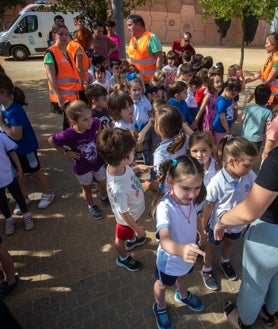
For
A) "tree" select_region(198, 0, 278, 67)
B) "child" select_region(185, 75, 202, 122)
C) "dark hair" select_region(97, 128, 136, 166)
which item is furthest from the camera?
"tree" select_region(198, 0, 278, 67)

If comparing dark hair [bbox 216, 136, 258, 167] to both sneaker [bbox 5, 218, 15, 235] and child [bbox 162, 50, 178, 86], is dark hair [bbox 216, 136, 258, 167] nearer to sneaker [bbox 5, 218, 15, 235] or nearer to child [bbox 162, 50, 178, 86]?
sneaker [bbox 5, 218, 15, 235]

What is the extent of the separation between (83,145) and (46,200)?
1219 mm

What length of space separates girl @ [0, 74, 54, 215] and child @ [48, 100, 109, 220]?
467mm

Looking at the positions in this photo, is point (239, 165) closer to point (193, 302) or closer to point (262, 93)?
point (193, 302)

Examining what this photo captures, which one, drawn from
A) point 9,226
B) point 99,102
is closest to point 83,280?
point 9,226

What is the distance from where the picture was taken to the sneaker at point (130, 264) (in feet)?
9.29

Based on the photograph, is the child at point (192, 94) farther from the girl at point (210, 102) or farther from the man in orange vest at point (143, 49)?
the man in orange vest at point (143, 49)

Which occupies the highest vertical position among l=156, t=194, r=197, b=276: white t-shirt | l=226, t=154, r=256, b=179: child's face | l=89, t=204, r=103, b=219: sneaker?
l=226, t=154, r=256, b=179: child's face

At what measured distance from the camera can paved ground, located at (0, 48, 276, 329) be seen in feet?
7.83

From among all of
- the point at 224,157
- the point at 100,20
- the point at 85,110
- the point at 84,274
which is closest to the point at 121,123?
the point at 85,110

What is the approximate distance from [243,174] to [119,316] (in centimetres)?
161

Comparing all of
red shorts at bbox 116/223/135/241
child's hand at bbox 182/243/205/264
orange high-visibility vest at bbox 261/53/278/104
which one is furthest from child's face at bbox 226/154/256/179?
orange high-visibility vest at bbox 261/53/278/104

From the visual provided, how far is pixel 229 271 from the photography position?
2.75 m

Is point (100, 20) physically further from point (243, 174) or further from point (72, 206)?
point (243, 174)
